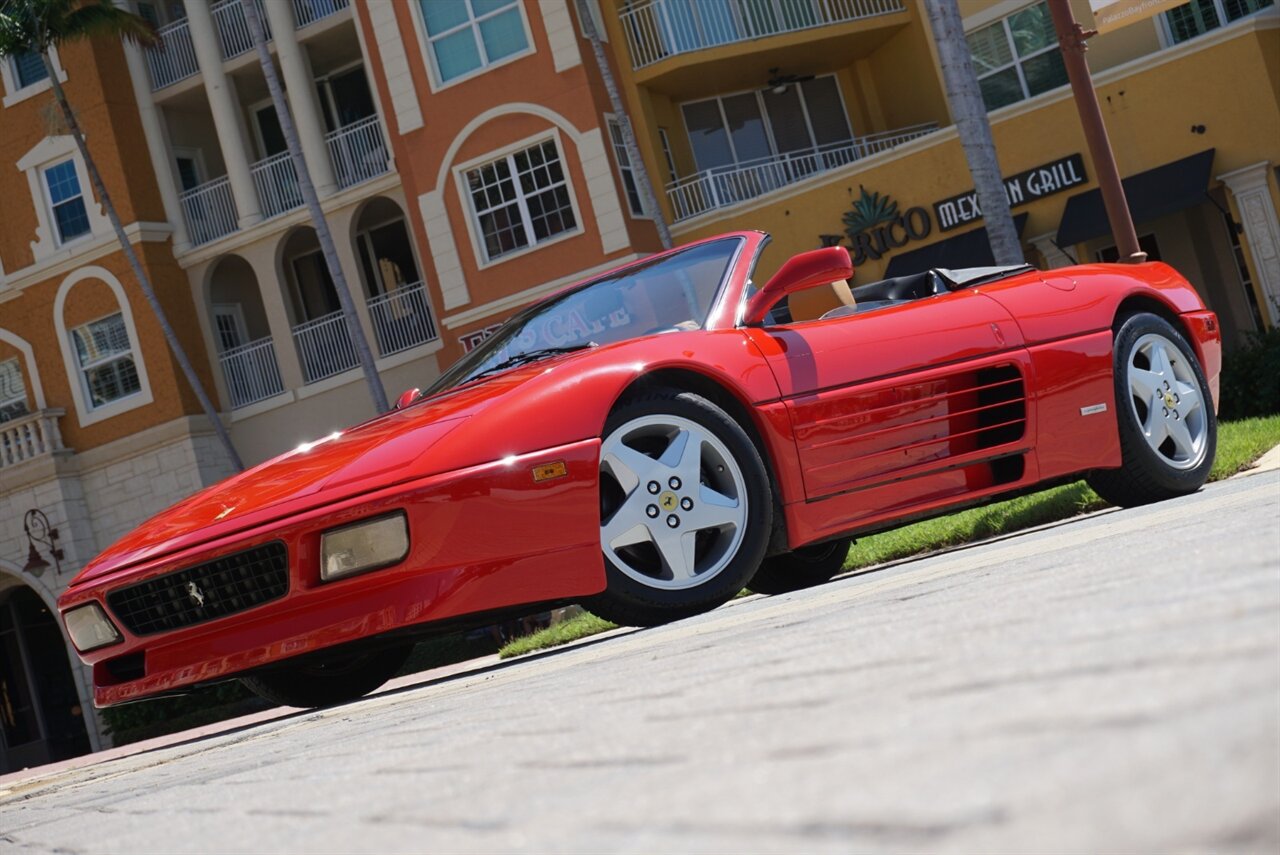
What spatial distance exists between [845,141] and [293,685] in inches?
877

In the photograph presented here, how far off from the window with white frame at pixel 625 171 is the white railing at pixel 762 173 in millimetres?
552

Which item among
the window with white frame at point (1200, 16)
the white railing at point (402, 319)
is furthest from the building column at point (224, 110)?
the window with white frame at point (1200, 16)

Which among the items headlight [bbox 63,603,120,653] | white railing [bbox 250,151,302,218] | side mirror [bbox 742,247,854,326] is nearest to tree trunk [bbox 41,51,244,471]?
white railing [bbox 250,151,302,218]

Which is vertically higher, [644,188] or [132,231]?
[132,231]

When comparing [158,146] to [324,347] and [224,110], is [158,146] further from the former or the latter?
[324,347]

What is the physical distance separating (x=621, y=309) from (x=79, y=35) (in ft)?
80.2

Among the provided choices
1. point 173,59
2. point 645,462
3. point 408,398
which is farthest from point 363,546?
point 173,59

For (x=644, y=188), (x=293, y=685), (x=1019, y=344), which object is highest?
(x=644, y=188)

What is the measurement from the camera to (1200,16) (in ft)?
70.1

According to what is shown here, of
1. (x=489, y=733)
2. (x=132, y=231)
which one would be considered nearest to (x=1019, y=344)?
(x=489, y=733)

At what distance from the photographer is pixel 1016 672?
4.00 feet

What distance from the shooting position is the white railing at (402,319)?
90.0 ft

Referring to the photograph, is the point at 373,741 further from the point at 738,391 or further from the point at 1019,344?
the point at 1019,344

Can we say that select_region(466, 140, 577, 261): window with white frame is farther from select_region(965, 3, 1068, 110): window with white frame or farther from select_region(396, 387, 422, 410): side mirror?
select_region(396, 387, 422, 410): side mirror
